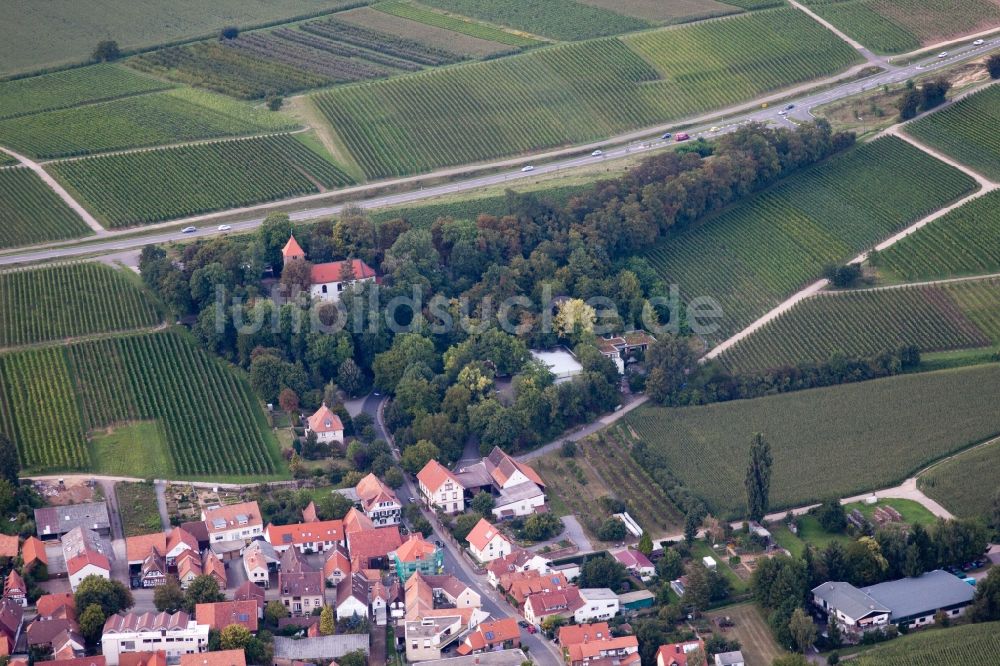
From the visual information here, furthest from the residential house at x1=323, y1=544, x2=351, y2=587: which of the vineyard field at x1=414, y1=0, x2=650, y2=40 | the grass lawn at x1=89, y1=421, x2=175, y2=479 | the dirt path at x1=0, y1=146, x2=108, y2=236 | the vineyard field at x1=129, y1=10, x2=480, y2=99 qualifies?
the vineyard field at x1=414, y1=0, x2=650, y2=40

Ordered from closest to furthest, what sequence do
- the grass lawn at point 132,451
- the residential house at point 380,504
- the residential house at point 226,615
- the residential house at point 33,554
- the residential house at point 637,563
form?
the residential house at point 226,615 → the residential house at point 33,554 → the residential house at point 637,563 → the residential house at point 380,504 → the grass lawn at point 132,451

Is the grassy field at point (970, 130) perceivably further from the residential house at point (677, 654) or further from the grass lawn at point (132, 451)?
the grass lawn at point (132, 451)

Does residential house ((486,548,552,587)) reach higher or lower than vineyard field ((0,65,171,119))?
lower

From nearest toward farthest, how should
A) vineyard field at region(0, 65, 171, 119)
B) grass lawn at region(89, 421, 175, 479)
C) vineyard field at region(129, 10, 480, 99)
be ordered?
grass lawn at region(89, 421, 175, 479), vineyard field at region(0, 65, 171, 119), vineyard field at region(129, 10, 480, 99)

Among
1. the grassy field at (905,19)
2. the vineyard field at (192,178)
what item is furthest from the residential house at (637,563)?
the grassy field at (905,19)

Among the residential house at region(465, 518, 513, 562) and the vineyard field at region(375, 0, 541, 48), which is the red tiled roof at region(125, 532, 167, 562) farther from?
the vineyard field at region(375, 0, 541, 48)

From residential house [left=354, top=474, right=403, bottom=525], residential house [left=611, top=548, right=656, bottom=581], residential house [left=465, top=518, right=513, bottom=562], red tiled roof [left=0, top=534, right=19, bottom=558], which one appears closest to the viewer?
red tiled roof [left=0, top=534, right=19, bottom=558]
